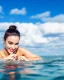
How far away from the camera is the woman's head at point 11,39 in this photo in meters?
11.2

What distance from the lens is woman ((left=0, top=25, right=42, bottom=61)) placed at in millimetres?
11133

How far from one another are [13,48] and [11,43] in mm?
285

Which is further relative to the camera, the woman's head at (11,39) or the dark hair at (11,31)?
the dark hair at (11,31)

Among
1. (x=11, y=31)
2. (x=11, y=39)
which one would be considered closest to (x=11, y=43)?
(x=11, y=39)

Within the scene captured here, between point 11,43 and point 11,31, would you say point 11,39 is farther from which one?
point 11,31

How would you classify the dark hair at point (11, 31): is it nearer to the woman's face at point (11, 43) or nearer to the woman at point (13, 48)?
the woman at point (13, 48)

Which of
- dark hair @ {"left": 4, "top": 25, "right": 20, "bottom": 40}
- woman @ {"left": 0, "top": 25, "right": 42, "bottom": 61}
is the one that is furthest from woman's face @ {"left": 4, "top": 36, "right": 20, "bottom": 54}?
dark hair @ {"left": 4, "top": 25, "right": 20, "bottom": 40}

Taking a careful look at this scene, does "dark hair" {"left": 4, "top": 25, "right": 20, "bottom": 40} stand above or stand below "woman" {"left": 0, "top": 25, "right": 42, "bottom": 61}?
above

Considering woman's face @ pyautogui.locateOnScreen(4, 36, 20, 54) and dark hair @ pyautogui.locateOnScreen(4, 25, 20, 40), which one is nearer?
woman's face @ pyautogui.locateOnScreen(4, 36, 20, 54)

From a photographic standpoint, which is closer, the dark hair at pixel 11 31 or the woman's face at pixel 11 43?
the woman's face at pixel 11 43

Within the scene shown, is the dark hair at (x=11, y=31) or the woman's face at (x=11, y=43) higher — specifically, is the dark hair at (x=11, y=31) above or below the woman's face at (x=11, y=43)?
above

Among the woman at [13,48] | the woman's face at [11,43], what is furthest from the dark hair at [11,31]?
the woman's face at [11,43]

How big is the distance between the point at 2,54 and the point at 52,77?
559cm

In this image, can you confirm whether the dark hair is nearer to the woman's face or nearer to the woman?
the woman
